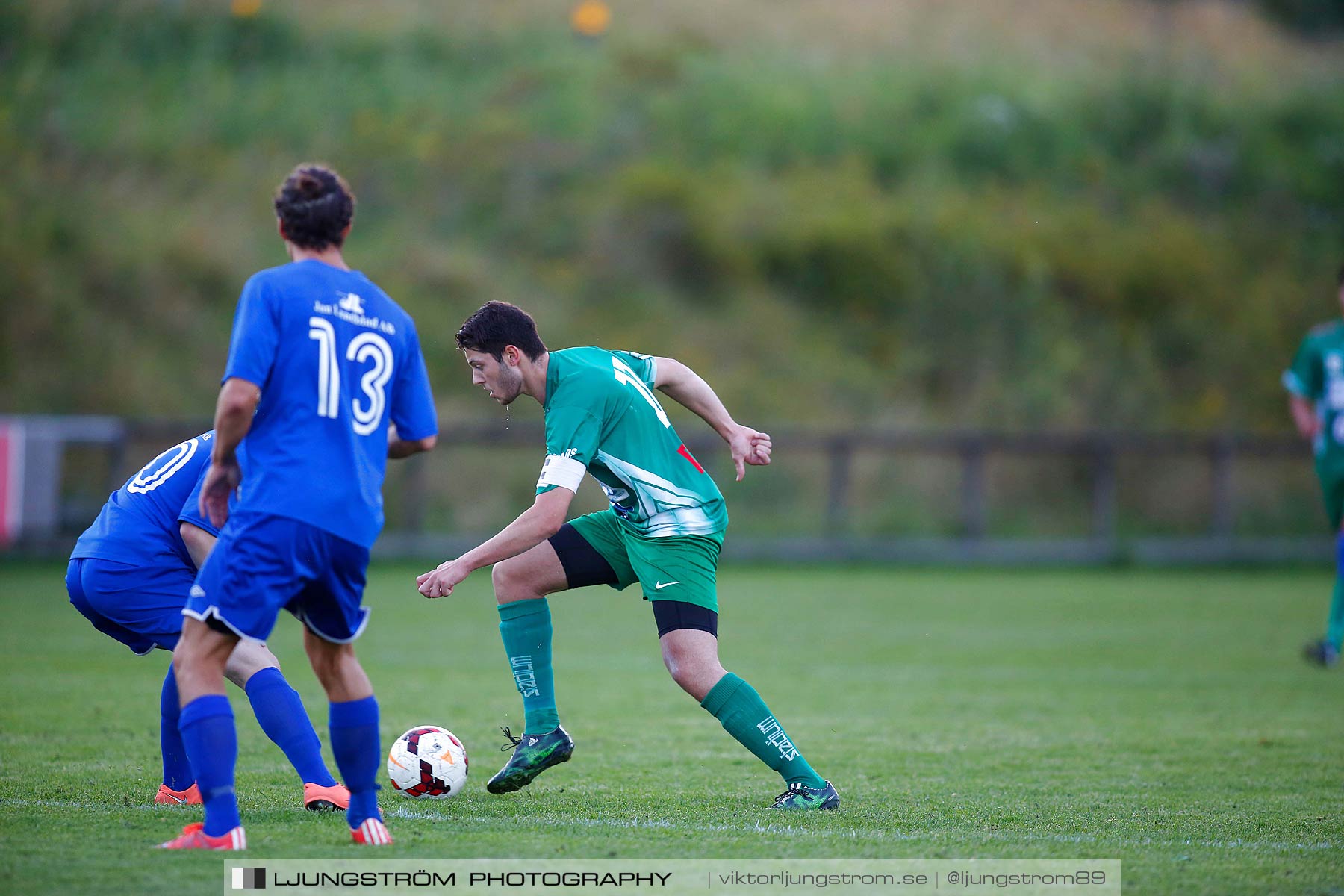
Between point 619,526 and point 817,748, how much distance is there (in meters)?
1.80

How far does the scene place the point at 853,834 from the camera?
440 cm

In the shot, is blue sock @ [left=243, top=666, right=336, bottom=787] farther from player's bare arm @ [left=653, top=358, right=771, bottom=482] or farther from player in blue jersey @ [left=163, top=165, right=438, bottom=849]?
player's bare arm @ [left=653, top=358, right=771, bottom=482]

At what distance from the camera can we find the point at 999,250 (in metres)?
27.0

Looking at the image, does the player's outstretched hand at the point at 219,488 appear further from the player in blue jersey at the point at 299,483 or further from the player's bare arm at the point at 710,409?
the player's bare arm at the point at 710,409

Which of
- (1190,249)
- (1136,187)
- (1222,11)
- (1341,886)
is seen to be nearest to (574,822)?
(1341,886)

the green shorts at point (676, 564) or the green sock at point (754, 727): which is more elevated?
the green shorts at point (676, 564)

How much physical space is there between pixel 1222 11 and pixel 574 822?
129 feet

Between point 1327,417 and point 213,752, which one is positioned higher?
point 1327,417

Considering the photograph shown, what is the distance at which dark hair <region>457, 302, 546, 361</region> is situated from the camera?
4.73m

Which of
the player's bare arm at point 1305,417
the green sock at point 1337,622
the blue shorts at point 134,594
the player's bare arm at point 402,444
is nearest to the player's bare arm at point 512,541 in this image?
the player's bare arm at point 402,444

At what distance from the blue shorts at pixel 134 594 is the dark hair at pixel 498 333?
1373mm

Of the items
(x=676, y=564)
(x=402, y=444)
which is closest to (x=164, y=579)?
(x=402, y=444)

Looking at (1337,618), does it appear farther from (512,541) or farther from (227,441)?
(227,441)

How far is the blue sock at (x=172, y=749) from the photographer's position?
4.78 m
